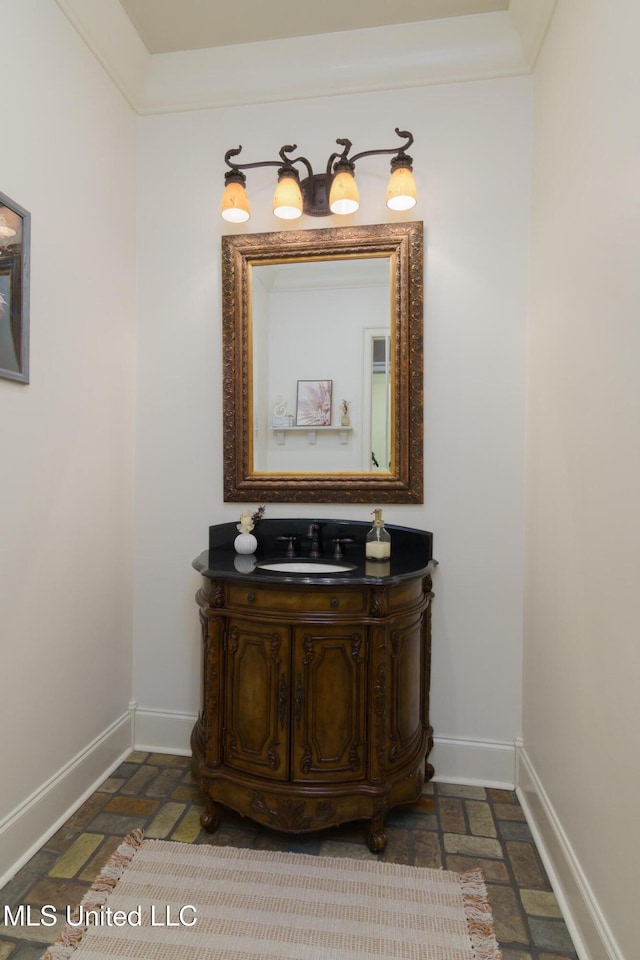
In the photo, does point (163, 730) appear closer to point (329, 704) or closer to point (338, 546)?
point (329, 704)

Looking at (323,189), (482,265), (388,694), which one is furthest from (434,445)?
(323,189)

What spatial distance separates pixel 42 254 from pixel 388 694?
1818 mm

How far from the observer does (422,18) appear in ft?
6.84

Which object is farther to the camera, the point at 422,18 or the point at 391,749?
the point at 422,18

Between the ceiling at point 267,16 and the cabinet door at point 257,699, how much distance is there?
228 centimetres

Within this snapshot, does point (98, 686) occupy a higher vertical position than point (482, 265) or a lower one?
lower

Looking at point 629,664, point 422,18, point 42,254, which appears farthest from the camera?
point 422,18

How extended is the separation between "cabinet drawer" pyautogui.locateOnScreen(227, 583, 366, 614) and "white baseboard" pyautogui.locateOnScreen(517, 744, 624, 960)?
2.87 feet

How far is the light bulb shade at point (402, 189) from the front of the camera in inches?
78.2

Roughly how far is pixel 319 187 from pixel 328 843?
240 cm

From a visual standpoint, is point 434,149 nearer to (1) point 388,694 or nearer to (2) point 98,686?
(1) point 388,694

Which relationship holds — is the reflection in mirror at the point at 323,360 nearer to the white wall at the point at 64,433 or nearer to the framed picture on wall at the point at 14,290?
the white wall at the point at 64,433

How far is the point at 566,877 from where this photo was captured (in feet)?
4.95

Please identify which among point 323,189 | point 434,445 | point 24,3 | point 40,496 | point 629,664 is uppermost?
point 24,3
